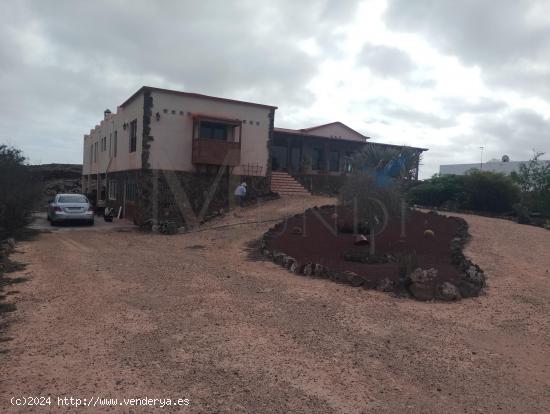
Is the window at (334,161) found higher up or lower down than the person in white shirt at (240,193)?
higher up

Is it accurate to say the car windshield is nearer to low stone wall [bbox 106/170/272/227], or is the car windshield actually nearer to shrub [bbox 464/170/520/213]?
low stone wall [bbox 106/170/272/227]

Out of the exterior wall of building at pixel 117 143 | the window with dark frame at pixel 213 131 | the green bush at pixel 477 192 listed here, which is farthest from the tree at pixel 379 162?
the exterior wall of building at pixel 117 143

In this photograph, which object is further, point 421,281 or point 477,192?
point 477,192

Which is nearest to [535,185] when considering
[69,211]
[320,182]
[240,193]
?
[320,182]

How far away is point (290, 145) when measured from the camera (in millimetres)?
30344

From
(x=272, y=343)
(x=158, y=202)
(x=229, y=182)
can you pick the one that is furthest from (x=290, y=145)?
(x=272, y=343)

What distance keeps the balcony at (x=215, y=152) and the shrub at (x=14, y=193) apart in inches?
282

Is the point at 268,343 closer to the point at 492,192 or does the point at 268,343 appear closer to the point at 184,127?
the point at 184,127

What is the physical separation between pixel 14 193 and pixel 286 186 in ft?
45.5

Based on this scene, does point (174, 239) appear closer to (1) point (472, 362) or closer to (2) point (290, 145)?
(1) point (472, 362)

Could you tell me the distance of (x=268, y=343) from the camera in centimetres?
567

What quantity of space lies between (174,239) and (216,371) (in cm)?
1224

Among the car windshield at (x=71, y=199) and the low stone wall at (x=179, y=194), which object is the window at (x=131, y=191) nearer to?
the low stone wall at (x=179, y=194)

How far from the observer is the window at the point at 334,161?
32562 mm
